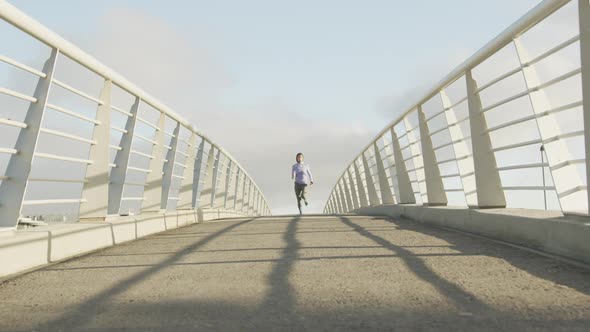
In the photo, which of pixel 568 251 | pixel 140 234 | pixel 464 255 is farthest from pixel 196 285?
pixel 140 234

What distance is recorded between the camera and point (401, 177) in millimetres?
10938

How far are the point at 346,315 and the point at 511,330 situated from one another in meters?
0.80

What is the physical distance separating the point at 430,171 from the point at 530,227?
3.87 meters

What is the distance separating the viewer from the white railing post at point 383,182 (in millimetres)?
12773

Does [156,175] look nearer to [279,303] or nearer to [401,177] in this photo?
[401,177]

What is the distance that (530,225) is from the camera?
4945 millimetres

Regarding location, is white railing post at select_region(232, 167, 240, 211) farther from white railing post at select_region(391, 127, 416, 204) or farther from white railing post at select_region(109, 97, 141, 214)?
white railing post at select_region(109, 97, 141, 214)

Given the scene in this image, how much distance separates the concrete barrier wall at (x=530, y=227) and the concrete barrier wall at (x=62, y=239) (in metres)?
4.17

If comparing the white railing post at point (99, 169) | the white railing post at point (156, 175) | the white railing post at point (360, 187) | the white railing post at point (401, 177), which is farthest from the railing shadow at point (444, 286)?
the white railing post at point (360, 187)

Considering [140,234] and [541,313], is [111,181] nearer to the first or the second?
[140,234]

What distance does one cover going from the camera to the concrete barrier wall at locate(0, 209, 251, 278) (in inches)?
172

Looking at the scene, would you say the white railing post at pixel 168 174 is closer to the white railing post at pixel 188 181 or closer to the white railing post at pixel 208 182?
the white railing post at pixel 188 181

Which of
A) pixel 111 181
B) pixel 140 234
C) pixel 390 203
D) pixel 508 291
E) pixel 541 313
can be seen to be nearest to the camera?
pixel 541 313

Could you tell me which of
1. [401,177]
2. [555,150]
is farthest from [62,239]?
[401,177]
